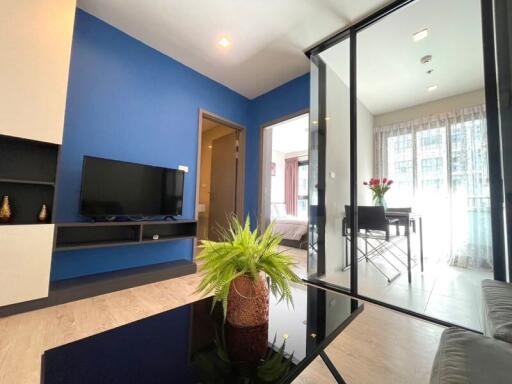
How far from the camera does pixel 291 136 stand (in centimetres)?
548

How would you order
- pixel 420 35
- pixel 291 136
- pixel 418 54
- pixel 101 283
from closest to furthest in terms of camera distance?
pixel 101 283, pixel 420 35, pixel 418 54, pixel 291 136

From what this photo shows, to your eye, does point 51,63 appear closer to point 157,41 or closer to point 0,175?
point 0,175

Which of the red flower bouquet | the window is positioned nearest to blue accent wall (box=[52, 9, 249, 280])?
the red flower bouquet

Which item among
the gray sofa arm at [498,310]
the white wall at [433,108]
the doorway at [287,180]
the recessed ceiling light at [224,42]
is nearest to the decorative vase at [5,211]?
the recessed ceiling light at [224,42]

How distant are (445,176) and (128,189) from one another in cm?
380

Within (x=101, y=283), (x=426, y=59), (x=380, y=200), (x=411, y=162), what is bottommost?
(x=101, y=283)

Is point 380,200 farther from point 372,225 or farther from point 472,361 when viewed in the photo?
point 472,361

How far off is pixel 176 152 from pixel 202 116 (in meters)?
0.71

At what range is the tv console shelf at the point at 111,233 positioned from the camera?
187cm

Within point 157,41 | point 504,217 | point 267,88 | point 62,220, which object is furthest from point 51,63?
point 504,217

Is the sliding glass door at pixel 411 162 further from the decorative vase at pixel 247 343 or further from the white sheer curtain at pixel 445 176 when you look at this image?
the decorative vase at pixel 247 343

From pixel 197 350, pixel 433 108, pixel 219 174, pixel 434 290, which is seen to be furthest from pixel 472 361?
pixel 219 174

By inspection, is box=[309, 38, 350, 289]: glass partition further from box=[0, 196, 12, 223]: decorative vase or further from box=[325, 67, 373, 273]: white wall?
box=[0, 196, 12, 223]: decorative vase

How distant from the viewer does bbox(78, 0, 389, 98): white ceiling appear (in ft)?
6.50
